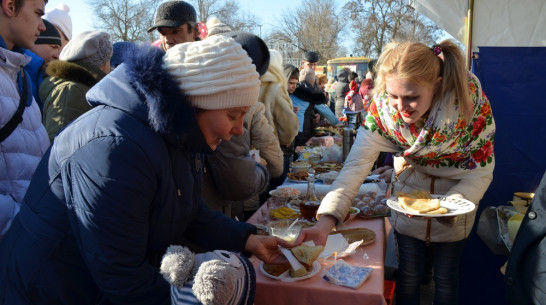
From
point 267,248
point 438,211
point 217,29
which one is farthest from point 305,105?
point 267,248

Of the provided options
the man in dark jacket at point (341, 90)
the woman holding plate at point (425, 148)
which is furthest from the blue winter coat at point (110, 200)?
the man in dark jacket at point (341, 90)

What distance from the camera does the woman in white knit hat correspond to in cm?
107

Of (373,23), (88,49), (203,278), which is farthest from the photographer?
(373,23)

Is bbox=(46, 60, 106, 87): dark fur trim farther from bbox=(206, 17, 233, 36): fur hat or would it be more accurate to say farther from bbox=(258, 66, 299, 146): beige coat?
bbox=(258, 66, 299, 146): beige coat

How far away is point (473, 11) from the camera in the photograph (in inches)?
106

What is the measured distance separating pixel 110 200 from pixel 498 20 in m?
2.74

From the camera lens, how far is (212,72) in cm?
122

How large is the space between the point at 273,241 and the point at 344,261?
0.38 m

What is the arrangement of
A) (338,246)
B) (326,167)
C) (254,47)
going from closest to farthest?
(338,246) < (254,47) < (326,167)

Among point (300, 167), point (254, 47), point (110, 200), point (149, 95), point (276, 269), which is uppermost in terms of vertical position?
point (254, 47)

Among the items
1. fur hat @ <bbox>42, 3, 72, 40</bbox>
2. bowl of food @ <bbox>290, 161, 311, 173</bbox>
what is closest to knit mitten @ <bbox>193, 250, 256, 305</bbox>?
bowl of food @ <bbox>290, 161, 311, 173</bbox>

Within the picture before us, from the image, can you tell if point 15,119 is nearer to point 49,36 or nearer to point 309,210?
point 309,210

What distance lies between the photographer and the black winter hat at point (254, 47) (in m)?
2.36

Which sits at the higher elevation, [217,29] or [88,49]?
[217,29]
